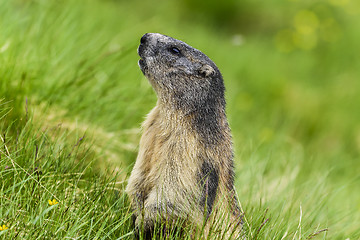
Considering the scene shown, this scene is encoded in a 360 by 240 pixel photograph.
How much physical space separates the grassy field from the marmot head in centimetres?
70

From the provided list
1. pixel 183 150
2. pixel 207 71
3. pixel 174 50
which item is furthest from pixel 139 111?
pixel 183 150

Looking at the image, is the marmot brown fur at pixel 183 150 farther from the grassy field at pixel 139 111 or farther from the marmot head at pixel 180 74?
the grassy field at pixel 139 111

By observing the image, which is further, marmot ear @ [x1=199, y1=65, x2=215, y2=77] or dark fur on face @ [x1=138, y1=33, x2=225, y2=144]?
marmot ear @ [x1=199, y1=65, x2=215, y2=77]

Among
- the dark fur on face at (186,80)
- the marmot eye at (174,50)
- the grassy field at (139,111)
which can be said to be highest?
the marmot eye at (174,50)

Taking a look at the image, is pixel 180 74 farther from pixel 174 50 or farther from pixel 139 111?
pixel 139 111

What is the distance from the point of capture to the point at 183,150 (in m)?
3.77

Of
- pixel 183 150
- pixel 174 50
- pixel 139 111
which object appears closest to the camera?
pixel 183 150

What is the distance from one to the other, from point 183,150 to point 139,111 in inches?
85.6

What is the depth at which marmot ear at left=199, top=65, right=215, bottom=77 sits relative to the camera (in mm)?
4055

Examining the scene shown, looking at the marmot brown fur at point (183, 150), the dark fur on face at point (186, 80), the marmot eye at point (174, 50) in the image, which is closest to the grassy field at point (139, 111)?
the marmot brown fur at point (183, 150)

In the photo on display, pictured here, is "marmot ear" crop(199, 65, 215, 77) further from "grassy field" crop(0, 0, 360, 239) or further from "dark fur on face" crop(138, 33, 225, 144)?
"grassy field" crop(0, 0, 360, 239)

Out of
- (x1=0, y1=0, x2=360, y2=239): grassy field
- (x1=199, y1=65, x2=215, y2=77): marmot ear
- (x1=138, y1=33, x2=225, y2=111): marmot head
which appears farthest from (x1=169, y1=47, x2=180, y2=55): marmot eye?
(x1=0, y1=0, x2=360, y2=239): grassy field

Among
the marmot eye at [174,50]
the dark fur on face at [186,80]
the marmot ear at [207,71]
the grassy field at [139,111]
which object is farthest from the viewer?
the marmot eye at [174,50]

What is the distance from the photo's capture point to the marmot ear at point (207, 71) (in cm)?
405
